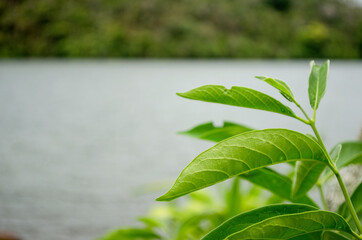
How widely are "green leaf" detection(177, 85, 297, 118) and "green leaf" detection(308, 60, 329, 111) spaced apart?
7cm

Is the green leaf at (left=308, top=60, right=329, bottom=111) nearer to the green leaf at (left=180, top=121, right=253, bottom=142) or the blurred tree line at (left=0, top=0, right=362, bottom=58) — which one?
the green leaf at (left=180, top=121, right=253, bottom=142)

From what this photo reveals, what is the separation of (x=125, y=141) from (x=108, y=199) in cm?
461

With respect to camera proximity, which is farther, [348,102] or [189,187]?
Result: [348,102]

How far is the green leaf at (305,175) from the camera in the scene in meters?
0.50

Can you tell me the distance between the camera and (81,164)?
801 centimetres

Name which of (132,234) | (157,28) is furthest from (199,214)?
(157,28)

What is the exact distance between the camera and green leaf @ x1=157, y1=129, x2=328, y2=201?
0.39m

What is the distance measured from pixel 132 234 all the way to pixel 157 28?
47.6 m

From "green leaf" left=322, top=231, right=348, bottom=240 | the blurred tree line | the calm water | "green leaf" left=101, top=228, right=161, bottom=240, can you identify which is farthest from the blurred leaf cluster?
the blurred tree line

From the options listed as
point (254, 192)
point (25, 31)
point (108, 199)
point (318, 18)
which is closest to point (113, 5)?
point (25, 31)

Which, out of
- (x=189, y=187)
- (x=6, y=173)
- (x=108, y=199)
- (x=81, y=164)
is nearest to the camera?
(x=189, y=187)

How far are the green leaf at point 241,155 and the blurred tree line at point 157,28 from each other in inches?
1689

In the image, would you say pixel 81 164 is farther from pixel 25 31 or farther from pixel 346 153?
pixel 25 31

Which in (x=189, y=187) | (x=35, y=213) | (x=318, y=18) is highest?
(x=318, y=18)
